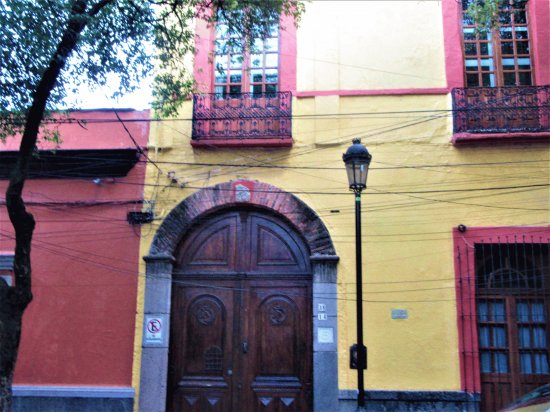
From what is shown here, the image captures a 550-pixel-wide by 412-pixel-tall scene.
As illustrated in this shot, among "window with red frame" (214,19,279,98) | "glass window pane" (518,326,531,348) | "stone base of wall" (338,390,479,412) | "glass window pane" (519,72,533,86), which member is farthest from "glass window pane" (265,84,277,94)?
"glass window pane" (518,326,531,348)

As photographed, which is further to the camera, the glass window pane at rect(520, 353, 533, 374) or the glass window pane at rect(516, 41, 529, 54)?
the glass window pane at rect(516, 41, 529, 54)

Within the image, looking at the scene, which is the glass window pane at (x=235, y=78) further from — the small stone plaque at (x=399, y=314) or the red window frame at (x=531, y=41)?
the small stone plaque at (x=399, y=314)

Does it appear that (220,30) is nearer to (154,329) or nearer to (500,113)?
(500,113)

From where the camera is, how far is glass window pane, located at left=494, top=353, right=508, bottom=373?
8.17 metres

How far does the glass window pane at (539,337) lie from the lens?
8.16m

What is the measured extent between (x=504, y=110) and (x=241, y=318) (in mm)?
5208

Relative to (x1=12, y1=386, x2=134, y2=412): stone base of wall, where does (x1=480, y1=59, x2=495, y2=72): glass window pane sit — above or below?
above

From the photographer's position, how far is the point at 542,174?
852cm

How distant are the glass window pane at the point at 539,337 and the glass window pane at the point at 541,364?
5.4 inches

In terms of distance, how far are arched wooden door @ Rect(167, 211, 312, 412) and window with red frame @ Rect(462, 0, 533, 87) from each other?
406 cm

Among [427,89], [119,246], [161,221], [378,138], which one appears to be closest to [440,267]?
[378,138]

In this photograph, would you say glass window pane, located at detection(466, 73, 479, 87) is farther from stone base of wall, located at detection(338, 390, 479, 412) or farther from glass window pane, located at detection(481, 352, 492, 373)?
stone base of wall, located at detection(338, 390, 479, 412)

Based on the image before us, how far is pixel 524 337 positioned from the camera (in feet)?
26.9

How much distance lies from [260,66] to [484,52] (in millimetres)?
3741
